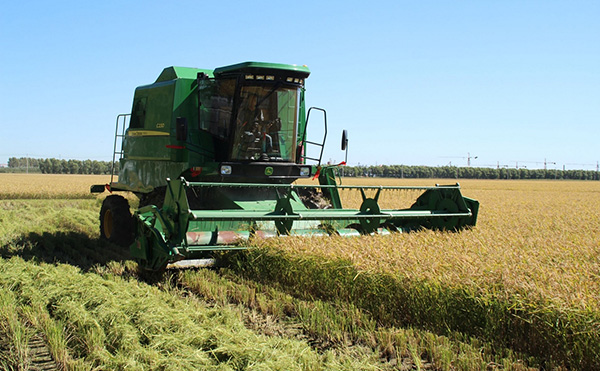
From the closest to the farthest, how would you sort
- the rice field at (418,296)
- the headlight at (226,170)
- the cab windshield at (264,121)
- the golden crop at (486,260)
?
the rice field at (418,296)
the golden crop at (486,260)
the headlight at (226,170)
the cab windshield at (264,121)

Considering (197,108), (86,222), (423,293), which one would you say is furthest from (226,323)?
(86,222)

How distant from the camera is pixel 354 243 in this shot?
5.29m

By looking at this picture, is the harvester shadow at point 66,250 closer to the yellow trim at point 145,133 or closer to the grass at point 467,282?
the yellow trim at point 145,133

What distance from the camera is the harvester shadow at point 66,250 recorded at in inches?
264

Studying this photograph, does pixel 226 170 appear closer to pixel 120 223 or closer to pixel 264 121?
pixel 264 121

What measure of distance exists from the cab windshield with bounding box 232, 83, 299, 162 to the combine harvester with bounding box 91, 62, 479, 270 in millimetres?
13

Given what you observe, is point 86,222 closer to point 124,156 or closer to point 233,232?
point 124,156

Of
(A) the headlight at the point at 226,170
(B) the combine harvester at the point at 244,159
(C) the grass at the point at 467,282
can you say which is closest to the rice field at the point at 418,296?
(C) the grass at the point at 467,282

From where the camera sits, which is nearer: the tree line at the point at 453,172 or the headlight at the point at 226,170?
the headlight at the point at 226,170

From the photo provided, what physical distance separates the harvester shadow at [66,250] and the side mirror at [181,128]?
172 cm

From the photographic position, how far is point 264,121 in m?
7.13

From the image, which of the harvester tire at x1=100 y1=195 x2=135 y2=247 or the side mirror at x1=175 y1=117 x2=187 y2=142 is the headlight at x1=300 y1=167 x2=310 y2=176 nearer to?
the side mirror at x1=175 y1=117 x2=187 y2=142

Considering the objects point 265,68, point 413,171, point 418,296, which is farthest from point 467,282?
point 413,171

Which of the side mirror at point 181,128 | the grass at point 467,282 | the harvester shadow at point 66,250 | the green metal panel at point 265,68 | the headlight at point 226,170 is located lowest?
the harvester shadow at point 66,250
